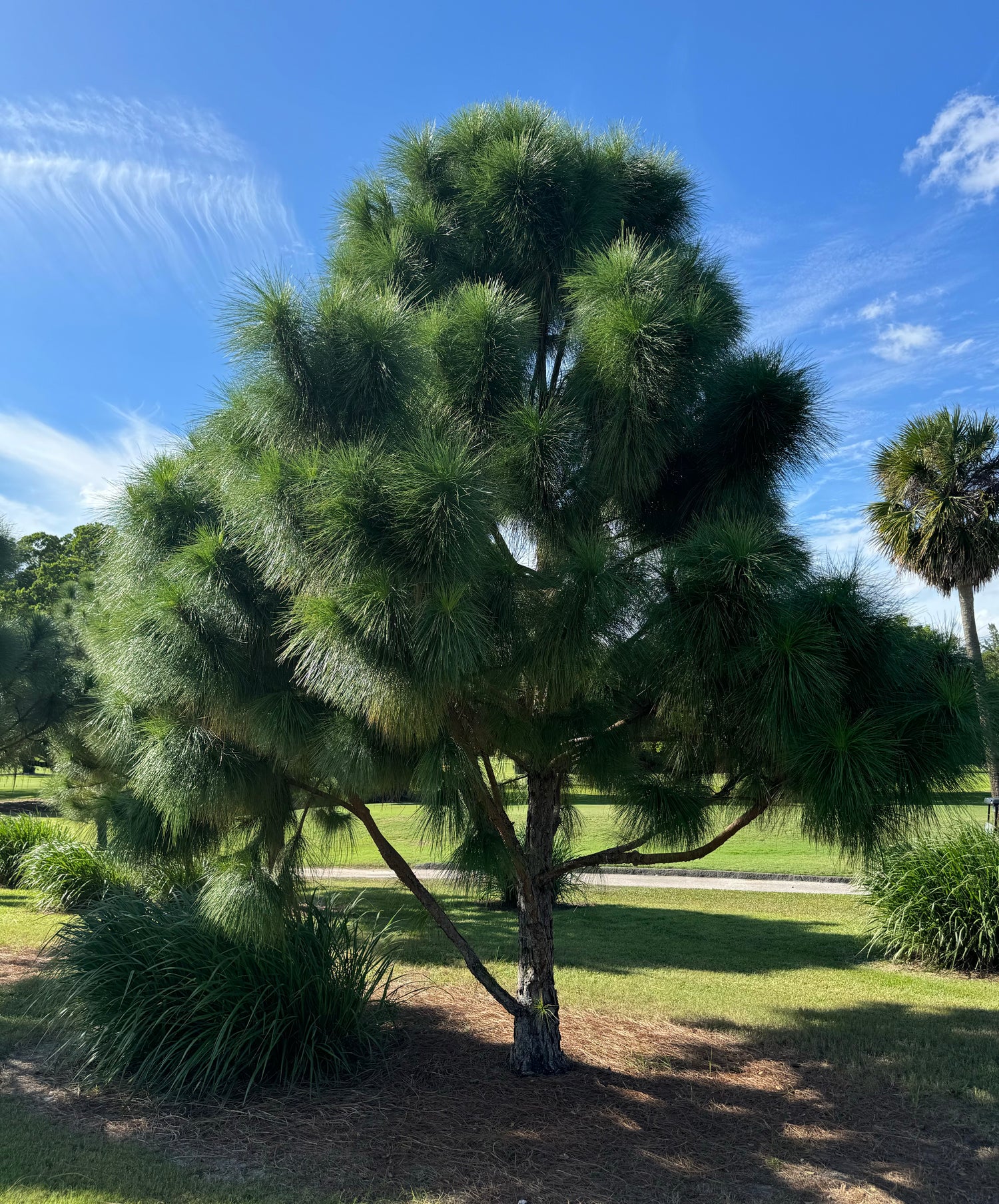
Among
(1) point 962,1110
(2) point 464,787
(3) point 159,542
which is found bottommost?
(1) point 962,1110

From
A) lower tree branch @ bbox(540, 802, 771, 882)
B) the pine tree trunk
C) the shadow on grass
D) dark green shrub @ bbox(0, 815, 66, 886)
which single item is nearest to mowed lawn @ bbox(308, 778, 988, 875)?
the shadow on grass

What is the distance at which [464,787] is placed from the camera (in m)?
4.95

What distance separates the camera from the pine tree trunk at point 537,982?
6086mm

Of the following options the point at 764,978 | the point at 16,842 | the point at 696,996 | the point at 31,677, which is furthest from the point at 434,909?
the point at 16,842

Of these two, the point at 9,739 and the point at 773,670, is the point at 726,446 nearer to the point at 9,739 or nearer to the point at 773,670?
the point at 773,670

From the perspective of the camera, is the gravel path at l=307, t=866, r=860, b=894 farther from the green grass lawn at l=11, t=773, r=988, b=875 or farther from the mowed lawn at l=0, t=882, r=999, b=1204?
the mowed lawn at l=0, t=882, r=999, b=1204

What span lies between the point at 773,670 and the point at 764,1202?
271 cm

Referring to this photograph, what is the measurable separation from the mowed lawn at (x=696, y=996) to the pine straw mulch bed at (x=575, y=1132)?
0.74 feet

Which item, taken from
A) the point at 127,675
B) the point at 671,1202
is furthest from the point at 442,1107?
the point at 127,675

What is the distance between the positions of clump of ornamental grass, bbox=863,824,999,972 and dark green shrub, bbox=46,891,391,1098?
231 inches

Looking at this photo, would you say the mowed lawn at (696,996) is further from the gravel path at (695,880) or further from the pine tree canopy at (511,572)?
the pine tree canopy at (511,572)

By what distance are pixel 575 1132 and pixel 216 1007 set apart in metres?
2.56

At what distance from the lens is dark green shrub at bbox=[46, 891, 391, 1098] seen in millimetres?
5906

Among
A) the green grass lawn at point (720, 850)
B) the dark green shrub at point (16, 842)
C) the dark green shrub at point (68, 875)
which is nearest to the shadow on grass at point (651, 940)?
the green grass lawn at point (720, 850)
